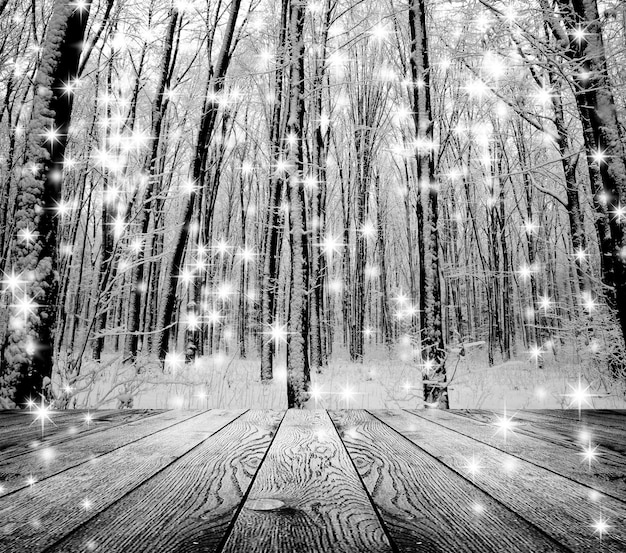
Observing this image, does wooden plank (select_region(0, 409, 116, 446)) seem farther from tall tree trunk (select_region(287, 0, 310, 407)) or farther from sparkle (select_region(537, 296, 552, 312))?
sparkle (select_region(537, 296, 552, 312))

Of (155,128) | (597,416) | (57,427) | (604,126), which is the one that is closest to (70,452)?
(57,427)

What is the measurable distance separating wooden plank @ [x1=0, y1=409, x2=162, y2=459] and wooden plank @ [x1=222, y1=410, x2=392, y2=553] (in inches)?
45.3

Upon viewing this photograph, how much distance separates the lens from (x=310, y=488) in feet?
4.00

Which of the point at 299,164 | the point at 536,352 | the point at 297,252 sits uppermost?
the point at 299,164

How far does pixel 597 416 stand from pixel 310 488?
8.16ft

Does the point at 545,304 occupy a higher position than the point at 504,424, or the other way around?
the point at 545,304

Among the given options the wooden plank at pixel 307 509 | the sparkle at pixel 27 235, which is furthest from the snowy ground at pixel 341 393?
the wooden plank at pixel 307 509

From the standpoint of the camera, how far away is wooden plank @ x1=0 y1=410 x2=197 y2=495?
1.35 meters

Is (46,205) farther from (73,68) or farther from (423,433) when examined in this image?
(423,433)

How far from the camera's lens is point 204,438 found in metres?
1.92

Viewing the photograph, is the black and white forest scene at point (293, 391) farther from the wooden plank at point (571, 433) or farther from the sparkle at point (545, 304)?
the sparkle at point (545, 304)

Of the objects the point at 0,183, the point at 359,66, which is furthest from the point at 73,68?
the point at 359,66

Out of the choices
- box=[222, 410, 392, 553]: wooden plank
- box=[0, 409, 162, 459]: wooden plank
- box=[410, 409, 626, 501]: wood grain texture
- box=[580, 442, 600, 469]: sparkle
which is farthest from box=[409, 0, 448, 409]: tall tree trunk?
box=[222, 410, 392, 553]: wooden plank

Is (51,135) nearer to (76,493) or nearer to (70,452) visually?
(70,452)
